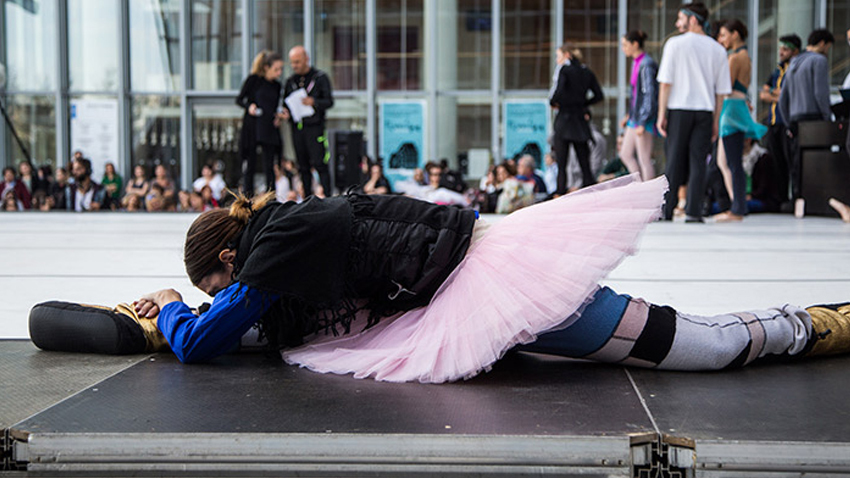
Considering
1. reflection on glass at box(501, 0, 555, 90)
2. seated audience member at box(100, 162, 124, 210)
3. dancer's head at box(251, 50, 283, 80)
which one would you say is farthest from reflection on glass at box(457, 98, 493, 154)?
dancer's head at box(251, 50, 283, 80)

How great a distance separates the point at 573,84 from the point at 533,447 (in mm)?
8574

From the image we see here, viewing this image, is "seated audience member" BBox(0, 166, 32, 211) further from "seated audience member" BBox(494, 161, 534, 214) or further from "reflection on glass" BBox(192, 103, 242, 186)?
"seated audience member" BBox(494, 161, 534, 214)

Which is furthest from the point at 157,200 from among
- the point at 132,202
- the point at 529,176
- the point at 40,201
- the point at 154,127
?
the point at 529,176

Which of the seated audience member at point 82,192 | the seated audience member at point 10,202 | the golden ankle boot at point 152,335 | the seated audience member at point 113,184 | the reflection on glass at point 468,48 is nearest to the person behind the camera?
the golden ankle boot at point 152,335

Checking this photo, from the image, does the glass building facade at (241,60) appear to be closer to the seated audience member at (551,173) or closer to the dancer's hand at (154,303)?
the seated audience member at (551,173)

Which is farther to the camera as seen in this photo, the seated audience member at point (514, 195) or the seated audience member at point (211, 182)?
the seated audience member at point (211, 182)

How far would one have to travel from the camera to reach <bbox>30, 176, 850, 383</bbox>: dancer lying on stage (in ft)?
7.45

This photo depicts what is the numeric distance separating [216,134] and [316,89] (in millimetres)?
8227

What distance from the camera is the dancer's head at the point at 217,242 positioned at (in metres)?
2.45

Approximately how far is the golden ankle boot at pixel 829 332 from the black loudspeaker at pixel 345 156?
36.1 ft

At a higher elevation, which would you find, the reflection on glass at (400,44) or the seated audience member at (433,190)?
the reflection on glass at (400,44)

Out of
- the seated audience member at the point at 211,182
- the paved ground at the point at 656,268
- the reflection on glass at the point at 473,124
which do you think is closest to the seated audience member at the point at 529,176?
the reflection on glass at the point at 473,124

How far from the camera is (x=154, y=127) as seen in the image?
17656 mm

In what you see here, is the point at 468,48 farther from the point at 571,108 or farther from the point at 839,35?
the point at 571,108
